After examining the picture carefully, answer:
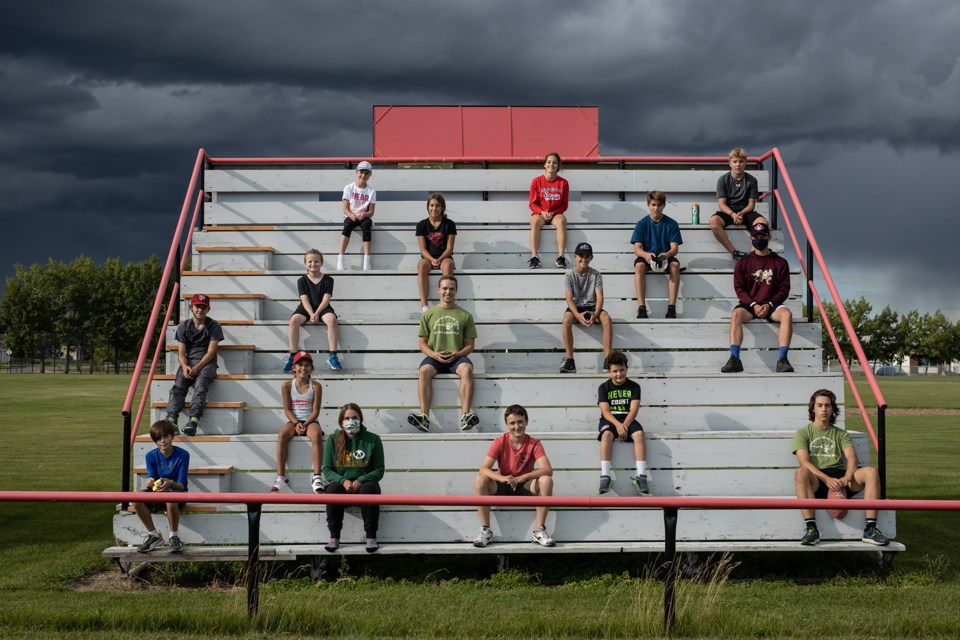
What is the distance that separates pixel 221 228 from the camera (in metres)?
12.1

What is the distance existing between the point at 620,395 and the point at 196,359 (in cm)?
431

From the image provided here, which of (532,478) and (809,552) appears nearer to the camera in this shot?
(532,478)

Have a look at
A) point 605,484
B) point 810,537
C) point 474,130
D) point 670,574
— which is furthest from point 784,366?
point 474,130

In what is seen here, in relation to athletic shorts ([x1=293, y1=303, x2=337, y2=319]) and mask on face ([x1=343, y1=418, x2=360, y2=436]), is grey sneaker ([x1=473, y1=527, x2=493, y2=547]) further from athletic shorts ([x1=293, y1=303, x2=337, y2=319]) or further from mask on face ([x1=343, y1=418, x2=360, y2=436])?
athletic shorts ([x1=293, y1=303, x2=337, y2=319])

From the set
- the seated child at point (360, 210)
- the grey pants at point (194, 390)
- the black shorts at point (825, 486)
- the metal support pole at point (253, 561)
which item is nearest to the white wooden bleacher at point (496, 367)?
the grey pants at point (194, 390)

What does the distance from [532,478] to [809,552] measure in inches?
111

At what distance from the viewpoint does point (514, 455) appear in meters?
7.57

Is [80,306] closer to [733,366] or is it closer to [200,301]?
[200,301]

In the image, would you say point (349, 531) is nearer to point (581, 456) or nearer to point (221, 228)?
point (581, 456)

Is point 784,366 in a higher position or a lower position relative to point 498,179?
lower

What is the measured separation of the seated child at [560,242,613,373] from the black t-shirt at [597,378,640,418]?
1.09 m

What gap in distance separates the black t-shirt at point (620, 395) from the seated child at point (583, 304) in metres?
1.09

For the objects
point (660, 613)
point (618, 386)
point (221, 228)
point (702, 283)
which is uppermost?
point (221, 228)

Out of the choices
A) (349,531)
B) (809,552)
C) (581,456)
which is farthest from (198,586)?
(809,552)
